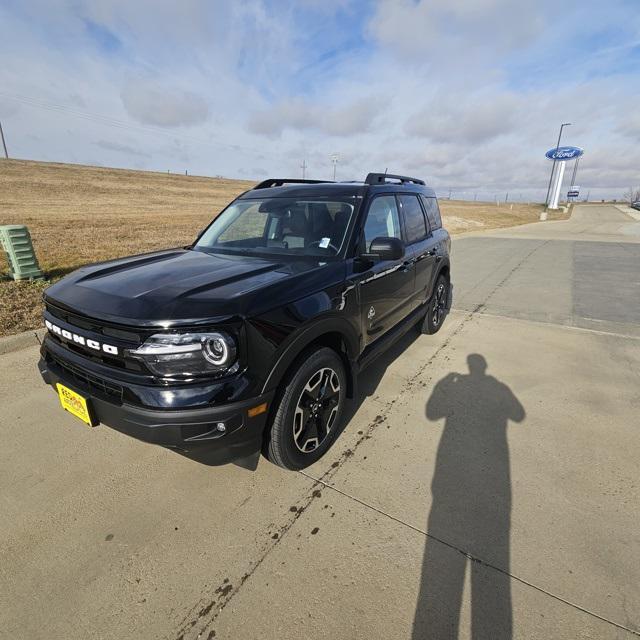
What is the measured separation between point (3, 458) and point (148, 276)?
170 cm

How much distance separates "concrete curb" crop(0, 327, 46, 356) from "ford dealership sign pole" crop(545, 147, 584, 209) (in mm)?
53321

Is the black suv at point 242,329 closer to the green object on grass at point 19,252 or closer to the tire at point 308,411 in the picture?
the tire at point 308,411

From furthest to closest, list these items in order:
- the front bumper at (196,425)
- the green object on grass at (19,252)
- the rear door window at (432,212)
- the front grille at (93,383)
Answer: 1. the green object on grass at (19,252)
2. the rear door window at (432,212)
3. the front grille at (93,383)
4. the front bumper at (196,425)

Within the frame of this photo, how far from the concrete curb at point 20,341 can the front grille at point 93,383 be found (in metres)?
2.48

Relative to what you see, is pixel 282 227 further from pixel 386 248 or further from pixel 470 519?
pixel 470 519

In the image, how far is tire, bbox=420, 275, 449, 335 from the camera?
4.84 metres

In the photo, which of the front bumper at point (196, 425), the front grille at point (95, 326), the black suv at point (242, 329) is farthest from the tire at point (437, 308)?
the front grille at point (95, 326)

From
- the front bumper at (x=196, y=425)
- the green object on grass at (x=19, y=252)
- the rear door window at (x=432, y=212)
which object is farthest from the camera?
the green object on grass at (x=19, y=252)

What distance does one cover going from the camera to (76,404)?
221 cm

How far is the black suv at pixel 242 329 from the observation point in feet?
6.15

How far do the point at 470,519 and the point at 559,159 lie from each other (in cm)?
5595

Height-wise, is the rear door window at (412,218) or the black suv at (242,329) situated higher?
the rear door window at (412,218)

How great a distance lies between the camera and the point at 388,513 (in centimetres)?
220

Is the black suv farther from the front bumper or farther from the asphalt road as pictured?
the asphalt road
